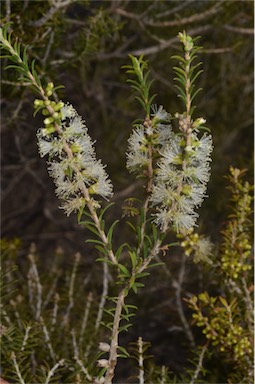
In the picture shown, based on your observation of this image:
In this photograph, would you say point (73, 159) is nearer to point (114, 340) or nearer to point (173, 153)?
point (173, 153)

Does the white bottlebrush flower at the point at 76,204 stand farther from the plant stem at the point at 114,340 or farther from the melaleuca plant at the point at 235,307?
the melaleuca plant at the point at 235,307

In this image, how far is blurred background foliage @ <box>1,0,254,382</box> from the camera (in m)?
1.26

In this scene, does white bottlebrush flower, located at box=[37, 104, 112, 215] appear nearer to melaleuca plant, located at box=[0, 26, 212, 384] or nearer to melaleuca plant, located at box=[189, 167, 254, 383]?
melaleuca plant, located at box=[0, 26, 212, 384]

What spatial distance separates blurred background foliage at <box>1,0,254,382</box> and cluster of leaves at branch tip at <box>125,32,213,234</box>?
0.43 metres

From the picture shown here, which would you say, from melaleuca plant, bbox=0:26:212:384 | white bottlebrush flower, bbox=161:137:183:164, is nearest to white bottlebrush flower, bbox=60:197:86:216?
melaleuca plant, bbox=0:26:212:384

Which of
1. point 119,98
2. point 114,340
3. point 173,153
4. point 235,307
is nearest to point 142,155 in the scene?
Result: point 173,153

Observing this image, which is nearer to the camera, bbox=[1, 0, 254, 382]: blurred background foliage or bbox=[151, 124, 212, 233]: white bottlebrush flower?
bbox=[151, 124, 212, 233]: white bottlebrush flower

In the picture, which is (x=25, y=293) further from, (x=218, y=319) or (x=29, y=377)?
(x=218, y=319)

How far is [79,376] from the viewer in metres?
0.99

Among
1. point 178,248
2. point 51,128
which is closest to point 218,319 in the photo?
point 51,128

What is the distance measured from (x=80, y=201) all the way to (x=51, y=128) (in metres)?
0.11

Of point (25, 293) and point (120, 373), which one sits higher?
point (25, 293)

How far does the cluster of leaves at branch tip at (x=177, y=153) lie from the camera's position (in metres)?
0.74

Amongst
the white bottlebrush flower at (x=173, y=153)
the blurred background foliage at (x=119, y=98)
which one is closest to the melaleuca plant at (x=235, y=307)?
the blurred background foliage at (x=119, y=98)
